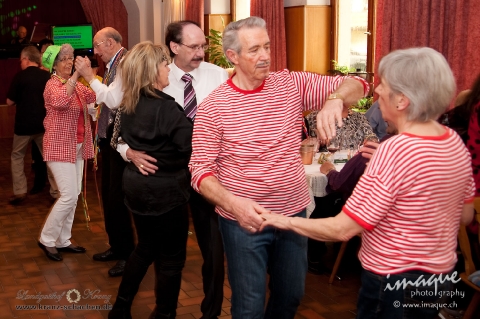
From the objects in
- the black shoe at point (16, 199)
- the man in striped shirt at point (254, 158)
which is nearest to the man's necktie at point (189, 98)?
the man in striped shirt at point (254, 158)

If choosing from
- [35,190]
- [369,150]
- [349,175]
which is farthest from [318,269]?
[35,190]

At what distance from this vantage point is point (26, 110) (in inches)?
265

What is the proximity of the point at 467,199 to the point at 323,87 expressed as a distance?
32.4 inches

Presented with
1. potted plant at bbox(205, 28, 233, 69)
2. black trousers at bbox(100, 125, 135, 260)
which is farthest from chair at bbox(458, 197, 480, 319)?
potted plant at bbox(205, 28, 233, 69)

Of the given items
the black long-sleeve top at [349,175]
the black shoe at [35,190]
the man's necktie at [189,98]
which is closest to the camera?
the man's necktie at [189,98]

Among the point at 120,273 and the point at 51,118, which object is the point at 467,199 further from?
the point at 51,118

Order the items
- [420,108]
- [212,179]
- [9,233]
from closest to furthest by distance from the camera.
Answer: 1. [420,108]
2. [212,179]
3. [9,233]

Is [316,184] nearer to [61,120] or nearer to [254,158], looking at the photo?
[254,158]

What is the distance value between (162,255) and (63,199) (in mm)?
1672

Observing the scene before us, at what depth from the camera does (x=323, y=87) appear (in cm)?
265

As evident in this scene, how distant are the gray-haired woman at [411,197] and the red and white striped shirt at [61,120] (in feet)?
10.3

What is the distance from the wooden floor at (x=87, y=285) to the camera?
12.7 feet

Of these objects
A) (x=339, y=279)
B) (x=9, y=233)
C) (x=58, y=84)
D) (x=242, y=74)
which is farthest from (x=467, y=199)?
(x=9, y=233)

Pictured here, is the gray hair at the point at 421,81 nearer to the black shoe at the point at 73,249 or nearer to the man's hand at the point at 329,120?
the man's hand at the point at 329,120
